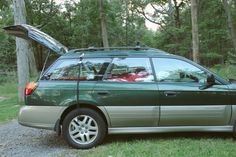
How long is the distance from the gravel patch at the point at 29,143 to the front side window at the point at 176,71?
2106 millimetres

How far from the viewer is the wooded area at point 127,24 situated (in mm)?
28906

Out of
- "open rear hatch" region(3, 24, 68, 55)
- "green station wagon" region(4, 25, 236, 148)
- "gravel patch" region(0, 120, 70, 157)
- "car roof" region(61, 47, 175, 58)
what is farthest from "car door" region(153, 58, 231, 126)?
"open rear hatch" region(3, 24, 68, 55)

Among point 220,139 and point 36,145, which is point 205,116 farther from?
point 36,145

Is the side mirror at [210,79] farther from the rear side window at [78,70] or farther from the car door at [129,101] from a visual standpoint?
the rear side window at [78,70]

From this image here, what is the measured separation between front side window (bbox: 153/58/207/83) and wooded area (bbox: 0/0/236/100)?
1849cm

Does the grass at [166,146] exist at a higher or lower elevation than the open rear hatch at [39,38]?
lower

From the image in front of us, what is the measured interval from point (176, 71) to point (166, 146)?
1.31 meters

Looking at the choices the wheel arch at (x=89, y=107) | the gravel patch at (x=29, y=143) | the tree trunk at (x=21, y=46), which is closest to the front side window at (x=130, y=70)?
the wheel arch at (x=89, y=107)

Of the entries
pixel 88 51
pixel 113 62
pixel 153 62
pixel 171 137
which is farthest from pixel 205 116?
pixel 88 51

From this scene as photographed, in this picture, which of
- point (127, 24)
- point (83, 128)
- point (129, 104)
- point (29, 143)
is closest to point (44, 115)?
point (83, 128)

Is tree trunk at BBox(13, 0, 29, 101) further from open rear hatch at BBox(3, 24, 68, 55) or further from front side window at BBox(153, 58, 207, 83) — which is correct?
front side window at BBox(153, 58, 207, 83)

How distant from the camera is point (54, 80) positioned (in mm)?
5320

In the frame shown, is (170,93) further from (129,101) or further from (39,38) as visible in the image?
(39,38)

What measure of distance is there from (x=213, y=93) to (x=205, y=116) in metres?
0.41
